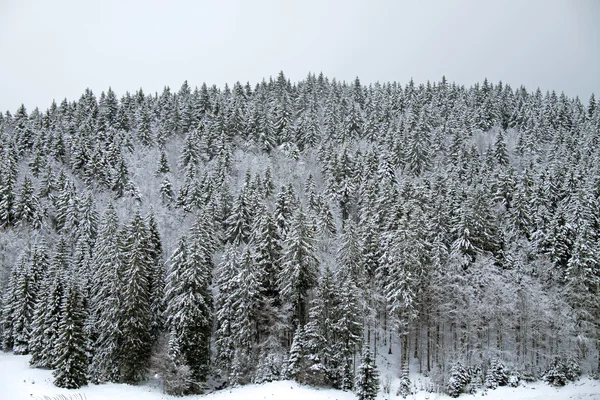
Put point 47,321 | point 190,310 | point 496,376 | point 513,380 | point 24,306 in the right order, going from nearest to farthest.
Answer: point 513,380 → point 496,376 → point 47,321 → point 190,310 → point 24,306

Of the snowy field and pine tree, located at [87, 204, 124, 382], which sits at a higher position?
pine tree, located at [87, 204, 124, 382]

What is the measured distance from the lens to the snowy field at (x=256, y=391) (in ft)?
115

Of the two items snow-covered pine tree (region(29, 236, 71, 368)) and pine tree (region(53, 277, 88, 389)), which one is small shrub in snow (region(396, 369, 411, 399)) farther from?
snow-covered pine tree (region(29, 236, 71, 368))

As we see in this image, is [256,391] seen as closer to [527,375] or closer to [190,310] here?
[190,310]

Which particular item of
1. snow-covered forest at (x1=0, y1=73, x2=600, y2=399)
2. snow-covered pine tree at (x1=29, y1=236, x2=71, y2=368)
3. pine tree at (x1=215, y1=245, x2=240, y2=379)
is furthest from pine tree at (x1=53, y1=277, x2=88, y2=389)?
pine tree at (x1=215, y1=245, x2=240, y2=379)

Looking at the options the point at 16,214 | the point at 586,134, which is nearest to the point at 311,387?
the point at 16,214

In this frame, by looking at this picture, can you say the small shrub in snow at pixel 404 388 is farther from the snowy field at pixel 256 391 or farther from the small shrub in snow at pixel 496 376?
the small shrub in snow at pixel 496 376

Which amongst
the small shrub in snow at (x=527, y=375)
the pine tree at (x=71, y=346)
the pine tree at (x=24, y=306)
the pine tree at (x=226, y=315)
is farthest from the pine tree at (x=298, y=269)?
the pine tree at (x=24, y=306)

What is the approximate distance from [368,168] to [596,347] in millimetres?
45530

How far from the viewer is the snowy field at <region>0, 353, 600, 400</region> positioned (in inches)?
1383

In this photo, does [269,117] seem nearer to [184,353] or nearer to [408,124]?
[408,124]

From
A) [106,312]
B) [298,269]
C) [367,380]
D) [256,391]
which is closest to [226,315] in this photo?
[256,391]

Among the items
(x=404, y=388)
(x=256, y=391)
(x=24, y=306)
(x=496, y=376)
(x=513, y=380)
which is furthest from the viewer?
(x=24, y=306)

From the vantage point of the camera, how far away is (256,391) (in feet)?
123
